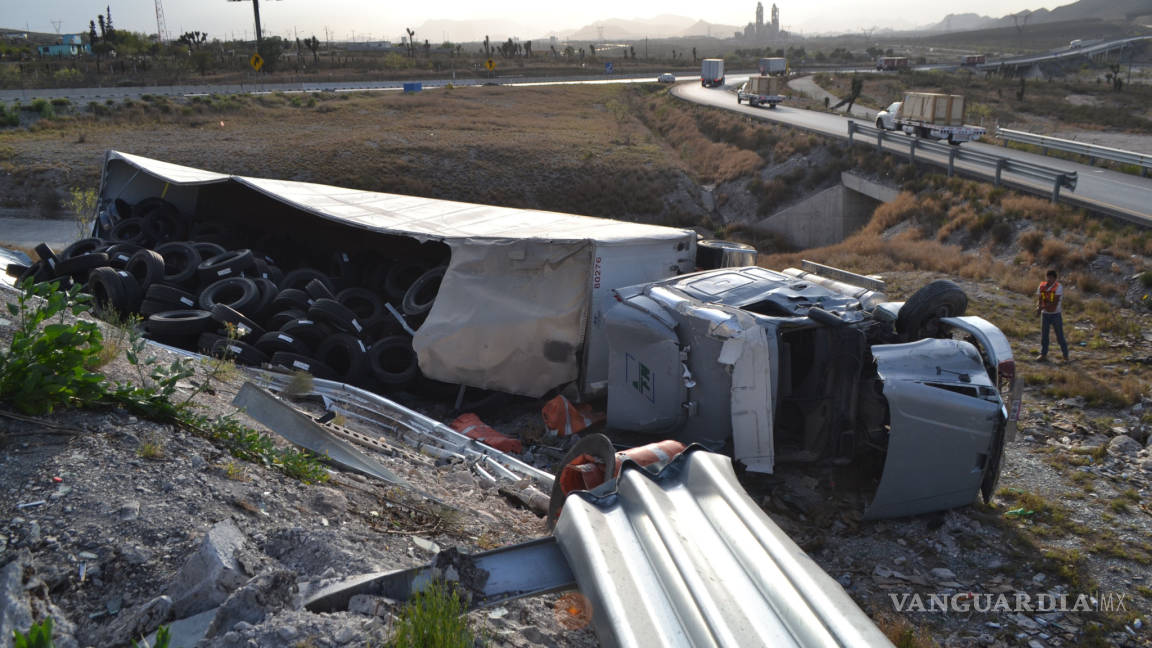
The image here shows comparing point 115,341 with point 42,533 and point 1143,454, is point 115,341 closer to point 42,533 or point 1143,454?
point 42,533

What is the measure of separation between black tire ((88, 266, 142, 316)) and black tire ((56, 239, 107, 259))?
156 cm

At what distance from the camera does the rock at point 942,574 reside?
5.86 metres

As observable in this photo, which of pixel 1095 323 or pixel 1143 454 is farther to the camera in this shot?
pixel 1095 323

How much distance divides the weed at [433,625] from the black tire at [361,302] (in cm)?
822

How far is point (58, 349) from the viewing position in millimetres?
4336

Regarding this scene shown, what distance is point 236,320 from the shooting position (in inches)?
367


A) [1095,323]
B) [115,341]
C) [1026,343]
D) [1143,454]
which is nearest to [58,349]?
[115,341]

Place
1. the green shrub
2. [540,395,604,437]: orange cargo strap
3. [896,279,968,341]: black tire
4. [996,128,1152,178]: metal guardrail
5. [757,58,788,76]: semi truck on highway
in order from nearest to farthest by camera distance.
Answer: the green shrub
[896,279,968,341]: black tire
[540,395,604,437]: orange cargo strap
[996,128,1152,178]: metal guardrail
[757,58,788,76]: semi truck on highway

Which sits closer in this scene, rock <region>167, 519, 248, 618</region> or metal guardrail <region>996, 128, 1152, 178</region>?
rock <region>167, 519, 248, 618</region>

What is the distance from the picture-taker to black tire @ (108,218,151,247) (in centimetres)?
1252

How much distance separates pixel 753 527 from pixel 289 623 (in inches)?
72.1

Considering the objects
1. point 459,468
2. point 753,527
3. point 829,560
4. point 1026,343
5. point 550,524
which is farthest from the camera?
point 1026,343

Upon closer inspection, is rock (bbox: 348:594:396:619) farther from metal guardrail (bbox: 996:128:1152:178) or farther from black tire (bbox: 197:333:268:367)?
metal guardrail (bbox: 996:128:1152:178)

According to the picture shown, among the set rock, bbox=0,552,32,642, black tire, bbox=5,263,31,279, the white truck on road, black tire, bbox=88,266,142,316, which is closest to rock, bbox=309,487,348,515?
rock, bbox=0,552,32,642
